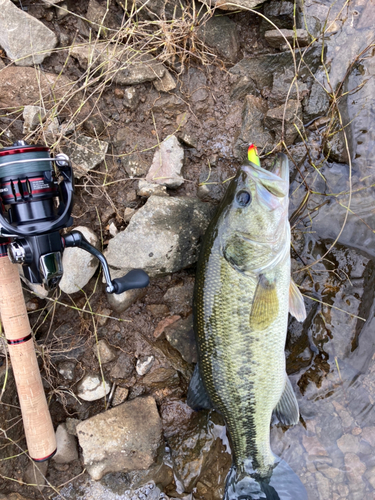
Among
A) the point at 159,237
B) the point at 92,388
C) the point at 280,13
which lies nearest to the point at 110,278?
the point at 159,237

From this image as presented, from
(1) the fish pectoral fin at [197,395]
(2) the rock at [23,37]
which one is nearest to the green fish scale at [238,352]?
(1) the fish pectoral fin at [197,395]

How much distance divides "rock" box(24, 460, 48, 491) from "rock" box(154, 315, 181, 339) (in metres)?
1.50

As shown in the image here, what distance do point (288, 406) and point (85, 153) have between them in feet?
8.61

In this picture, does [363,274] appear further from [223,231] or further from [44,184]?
[44,184]

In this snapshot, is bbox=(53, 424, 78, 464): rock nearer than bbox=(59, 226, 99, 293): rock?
No

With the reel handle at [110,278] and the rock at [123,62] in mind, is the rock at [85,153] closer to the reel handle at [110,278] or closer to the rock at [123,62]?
the rock at [123,62]

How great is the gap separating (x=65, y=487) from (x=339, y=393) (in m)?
2.51

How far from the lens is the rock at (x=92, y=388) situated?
315 cm

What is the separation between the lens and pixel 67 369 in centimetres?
315

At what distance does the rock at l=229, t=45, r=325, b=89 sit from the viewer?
3031 millimetres

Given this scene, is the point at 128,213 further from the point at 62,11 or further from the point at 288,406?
the point at 288,406

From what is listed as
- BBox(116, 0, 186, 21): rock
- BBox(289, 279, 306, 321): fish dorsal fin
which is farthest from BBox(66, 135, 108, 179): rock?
BBox(289, 279, 306, 321): fish dorsal fin

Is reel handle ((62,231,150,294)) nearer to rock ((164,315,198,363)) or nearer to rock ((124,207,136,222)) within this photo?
rock ((124,207,136,222))

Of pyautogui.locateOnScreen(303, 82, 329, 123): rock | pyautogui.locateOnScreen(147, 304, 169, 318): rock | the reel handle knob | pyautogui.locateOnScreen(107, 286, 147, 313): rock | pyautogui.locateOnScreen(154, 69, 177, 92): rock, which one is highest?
pyautogui.locateOnScreen(154, 69, 177, 92): rock
